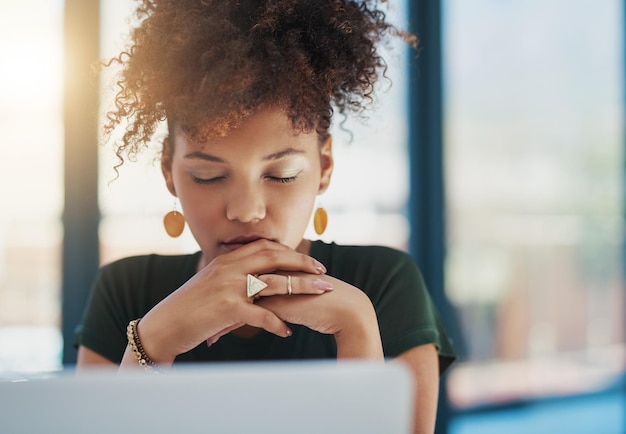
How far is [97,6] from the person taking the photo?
1.24 metres

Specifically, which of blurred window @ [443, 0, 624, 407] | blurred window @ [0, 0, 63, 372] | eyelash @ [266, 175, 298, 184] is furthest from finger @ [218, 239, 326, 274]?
blurred window @ [443, 0, 624, 407]

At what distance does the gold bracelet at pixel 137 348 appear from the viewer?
3.48 ft

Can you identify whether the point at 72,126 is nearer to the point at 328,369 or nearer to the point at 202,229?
the point at 202,229

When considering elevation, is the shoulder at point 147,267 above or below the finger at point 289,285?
above

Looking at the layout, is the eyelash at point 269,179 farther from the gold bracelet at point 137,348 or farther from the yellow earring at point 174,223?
the gold bracelet at point 137,348

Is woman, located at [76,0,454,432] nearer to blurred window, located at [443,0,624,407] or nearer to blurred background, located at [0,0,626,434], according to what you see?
blurred background, located at [0,0,626,434]

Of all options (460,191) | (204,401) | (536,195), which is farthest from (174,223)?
(536,195)

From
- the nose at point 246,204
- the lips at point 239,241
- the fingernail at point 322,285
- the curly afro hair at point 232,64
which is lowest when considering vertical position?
the fingernail at point 322,285

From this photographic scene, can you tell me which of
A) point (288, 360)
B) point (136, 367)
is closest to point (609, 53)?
point (288, 360)

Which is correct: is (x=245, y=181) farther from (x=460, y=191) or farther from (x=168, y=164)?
(x=460, y=191)

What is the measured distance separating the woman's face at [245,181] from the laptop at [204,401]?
0.52 m

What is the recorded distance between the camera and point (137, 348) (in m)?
1.07

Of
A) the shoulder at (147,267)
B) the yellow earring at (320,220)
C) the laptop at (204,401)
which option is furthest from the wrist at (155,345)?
the laptop at (204,401)

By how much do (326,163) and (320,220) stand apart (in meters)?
0.11
